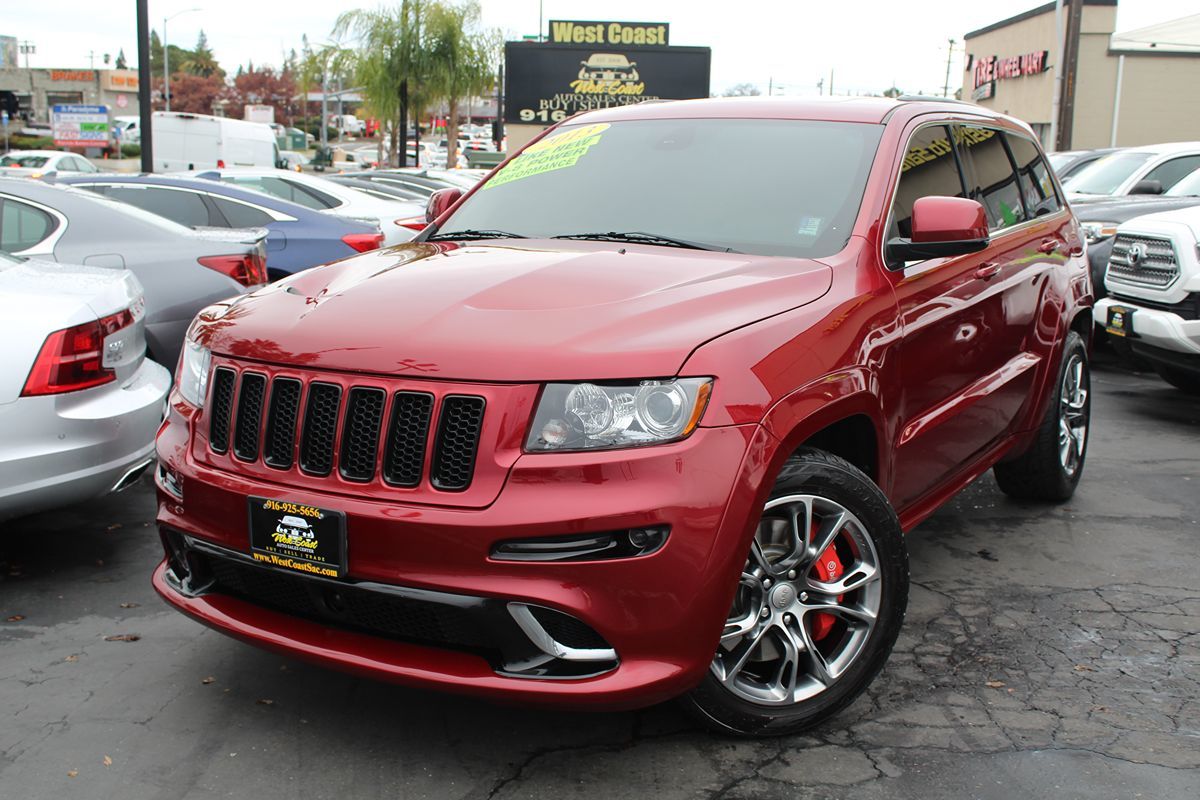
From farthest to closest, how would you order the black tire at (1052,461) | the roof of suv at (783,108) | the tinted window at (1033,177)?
the black tire at (1052,461) < the tinted window at (1033,177) < the roof of suv at (783,108)

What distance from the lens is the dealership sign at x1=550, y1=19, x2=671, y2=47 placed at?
1630 inches

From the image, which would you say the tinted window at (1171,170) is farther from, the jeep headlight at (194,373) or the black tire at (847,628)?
the jeep headlight at (194,373)

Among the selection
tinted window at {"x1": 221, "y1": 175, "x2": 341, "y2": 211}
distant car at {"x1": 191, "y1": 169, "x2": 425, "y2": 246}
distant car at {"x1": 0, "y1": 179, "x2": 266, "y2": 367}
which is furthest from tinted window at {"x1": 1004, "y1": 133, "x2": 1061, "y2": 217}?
tinted window at {"x1": 221, "y1": 175, "x2": 341, "y2": 211}

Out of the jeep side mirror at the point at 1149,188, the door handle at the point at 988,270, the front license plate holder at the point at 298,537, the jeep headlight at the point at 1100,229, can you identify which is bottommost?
the front license plate holder at the point at 298,537

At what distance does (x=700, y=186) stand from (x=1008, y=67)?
42513 millimetres

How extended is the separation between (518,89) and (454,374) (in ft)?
123

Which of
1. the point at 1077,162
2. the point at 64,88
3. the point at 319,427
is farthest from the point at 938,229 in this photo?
the point at 64,88

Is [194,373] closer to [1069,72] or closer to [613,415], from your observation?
[613,415]

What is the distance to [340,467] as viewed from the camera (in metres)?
3.05

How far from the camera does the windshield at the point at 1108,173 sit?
13.0 meters

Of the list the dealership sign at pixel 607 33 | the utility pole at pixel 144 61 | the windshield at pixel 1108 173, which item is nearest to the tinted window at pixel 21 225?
the windshield at pixel 1108 173

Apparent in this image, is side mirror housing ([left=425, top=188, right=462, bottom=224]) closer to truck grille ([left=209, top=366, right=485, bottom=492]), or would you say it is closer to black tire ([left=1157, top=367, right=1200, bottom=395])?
truck grille ([left=209, top=366, right=485, bottom=492])

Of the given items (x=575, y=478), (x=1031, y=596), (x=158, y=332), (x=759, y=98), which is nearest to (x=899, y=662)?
(x=1031, y=596)

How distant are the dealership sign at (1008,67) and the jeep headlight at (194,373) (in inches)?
1567
